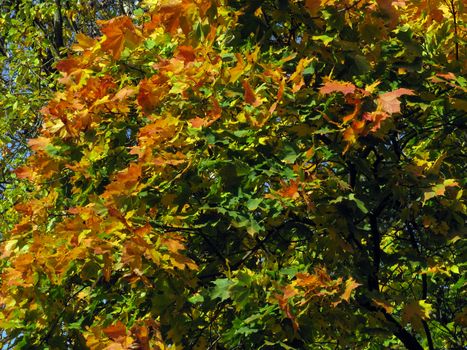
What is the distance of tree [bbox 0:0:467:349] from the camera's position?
11.8 ft

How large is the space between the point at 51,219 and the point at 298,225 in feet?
6.43

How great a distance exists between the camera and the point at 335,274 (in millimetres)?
4031

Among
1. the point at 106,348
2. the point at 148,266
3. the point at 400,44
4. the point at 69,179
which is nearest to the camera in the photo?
the point at 106,348

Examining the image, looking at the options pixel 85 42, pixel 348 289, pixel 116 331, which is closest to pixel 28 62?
pixel 85 42

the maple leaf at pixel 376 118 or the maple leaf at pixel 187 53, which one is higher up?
the maple leaf at pixel 187 53

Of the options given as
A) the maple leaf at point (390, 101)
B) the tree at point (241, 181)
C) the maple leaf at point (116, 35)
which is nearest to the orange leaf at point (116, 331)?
the tree at point (241, 181)

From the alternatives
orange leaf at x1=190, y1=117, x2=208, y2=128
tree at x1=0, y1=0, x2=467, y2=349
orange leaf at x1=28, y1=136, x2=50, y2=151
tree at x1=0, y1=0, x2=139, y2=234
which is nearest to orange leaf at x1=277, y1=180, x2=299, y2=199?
tree at x1=0, y1=0, x2=467, y2=349

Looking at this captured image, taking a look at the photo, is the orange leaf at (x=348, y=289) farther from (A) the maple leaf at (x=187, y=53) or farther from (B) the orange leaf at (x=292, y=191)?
(A) the maple leaf at (x=187, y=53)

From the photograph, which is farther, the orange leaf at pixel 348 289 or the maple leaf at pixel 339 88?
the maple leaf at pixel 339 88

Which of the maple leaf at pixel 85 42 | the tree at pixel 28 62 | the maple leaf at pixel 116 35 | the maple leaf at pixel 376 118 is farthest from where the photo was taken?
the tree at pixel 28 62

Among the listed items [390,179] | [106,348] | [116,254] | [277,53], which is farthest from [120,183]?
[390,179]

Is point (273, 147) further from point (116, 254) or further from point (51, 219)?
point (51, 219)

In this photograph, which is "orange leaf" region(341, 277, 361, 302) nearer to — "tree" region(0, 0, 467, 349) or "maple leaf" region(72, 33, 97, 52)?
"tree" region(0, 0, 467, 349)

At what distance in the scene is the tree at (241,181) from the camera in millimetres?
3602
